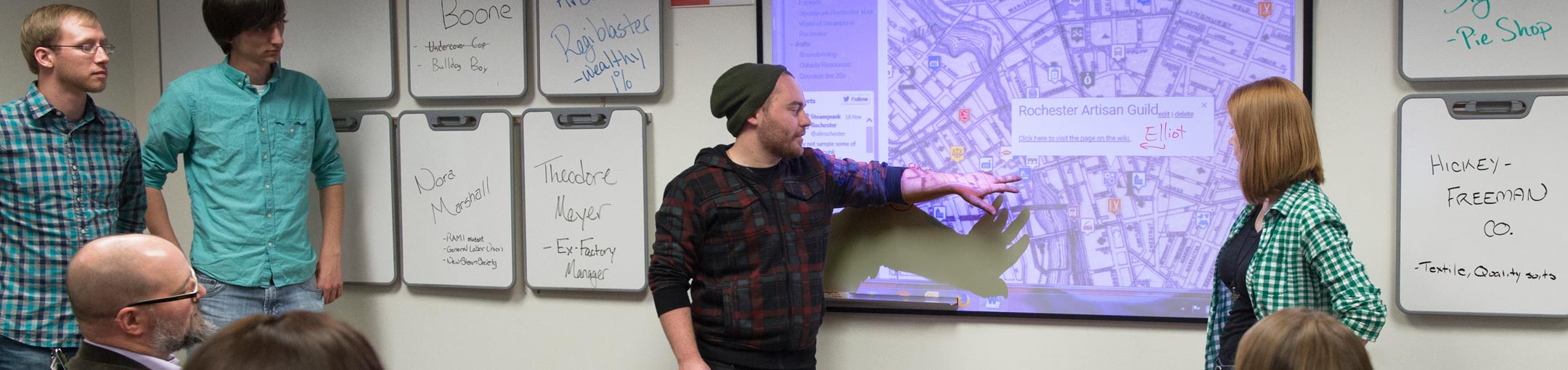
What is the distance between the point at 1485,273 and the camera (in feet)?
7.59

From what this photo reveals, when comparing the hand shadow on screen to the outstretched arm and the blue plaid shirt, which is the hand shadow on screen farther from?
the blue plaid shirt

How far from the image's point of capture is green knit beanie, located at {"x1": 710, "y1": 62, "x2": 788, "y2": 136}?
225 cm

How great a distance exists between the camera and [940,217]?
2.61 metres

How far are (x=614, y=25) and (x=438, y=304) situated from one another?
1013 mm

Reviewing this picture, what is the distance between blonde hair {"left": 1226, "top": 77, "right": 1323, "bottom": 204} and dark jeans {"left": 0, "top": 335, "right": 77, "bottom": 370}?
249 cm

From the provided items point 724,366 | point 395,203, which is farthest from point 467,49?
point 724,366

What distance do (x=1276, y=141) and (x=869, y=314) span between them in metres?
1.13

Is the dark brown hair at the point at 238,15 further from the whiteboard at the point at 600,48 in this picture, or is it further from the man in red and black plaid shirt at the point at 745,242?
the man in red and black plaid shirt at the point at 745,242

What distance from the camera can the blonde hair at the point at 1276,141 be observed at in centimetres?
193

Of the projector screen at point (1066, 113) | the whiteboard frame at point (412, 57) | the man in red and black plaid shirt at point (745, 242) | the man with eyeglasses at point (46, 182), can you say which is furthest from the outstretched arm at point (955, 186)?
the man with eyeglasses at point (46, 182)

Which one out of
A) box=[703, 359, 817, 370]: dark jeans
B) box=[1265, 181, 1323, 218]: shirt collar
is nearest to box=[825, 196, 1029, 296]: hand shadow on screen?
box=[703, 359, 817, 370]: dark jeans

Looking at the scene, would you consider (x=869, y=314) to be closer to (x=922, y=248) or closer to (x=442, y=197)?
(x=922, y=248)

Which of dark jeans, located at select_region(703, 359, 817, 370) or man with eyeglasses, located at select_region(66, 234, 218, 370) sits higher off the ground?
man with eyeglasses, located at select_region(66, 234, 218, 370)

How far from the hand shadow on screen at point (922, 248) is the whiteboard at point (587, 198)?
Answer: 0.55m
